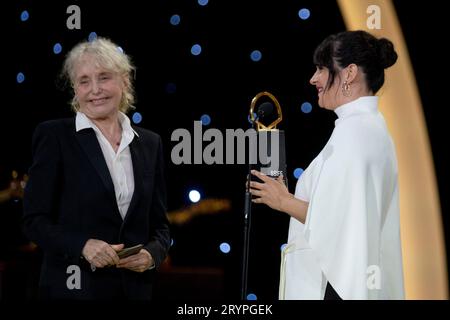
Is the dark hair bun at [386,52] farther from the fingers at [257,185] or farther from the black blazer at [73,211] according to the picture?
the black blazer at [73,211]

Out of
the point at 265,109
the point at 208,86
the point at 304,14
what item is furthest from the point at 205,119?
the point at 265,109

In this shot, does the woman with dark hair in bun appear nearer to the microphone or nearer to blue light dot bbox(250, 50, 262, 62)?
the microphone

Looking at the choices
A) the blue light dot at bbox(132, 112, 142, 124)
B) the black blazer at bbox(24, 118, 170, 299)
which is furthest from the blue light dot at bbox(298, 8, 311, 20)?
the black blazer at bbox(24, 118, 170, 299)

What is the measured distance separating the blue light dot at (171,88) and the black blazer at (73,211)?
2.36 ft

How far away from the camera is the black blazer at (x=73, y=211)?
78.1 inches

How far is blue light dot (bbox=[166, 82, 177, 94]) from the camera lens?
2764mm

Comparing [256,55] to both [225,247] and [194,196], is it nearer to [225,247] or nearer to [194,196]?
[194,196]

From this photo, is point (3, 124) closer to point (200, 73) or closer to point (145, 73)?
point (145, 73)

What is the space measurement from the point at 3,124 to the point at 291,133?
1076mm

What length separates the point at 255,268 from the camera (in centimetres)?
275

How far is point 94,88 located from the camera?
2104 millimetres

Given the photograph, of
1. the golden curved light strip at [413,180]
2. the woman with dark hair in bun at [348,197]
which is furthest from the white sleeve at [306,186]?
the golden curved light strip at [413,180]
